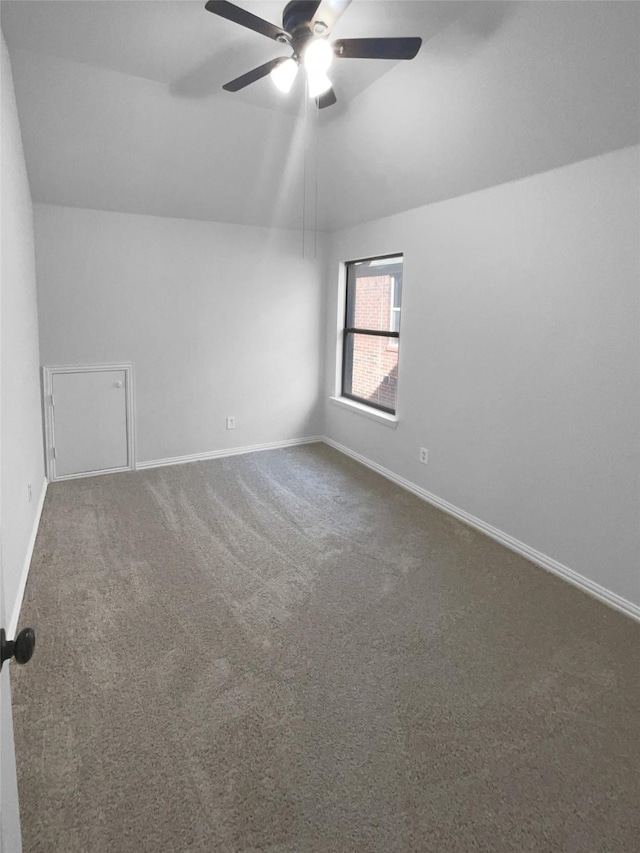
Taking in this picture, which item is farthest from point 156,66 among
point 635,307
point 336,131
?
point 635,307

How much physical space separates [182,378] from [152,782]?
3.51 m

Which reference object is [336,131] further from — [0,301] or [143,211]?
[0,301]

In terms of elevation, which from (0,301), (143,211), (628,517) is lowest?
(628,517)

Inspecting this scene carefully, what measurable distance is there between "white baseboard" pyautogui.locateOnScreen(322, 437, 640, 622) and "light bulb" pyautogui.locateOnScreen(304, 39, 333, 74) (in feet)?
8.94

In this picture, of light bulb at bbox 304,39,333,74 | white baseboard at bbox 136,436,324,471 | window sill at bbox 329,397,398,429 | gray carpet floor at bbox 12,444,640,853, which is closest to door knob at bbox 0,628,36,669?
gray carpet floor at bbox 12,444,640,853

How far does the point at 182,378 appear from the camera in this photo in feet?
15.2

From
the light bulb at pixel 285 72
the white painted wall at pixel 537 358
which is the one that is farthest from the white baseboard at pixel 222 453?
the light bulb at pixel 285 72

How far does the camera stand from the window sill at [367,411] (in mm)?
4333

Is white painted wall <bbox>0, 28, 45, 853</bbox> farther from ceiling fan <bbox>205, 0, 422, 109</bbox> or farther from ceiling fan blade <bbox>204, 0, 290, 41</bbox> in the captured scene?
ceiling fan <bbox>205, 0, 422, 109</bbox>

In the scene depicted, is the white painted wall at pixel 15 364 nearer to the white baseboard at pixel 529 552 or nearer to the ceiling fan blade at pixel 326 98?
the ceiling fan blade at pixel 326 98

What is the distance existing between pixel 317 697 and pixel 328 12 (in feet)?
8.37

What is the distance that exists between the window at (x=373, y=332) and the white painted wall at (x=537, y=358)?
406mm

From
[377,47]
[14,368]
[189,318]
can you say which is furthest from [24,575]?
[377,47]

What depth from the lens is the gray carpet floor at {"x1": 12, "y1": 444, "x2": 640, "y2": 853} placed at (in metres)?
1.46
